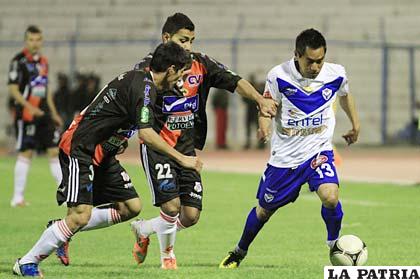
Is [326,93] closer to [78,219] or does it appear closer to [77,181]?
[77,181]

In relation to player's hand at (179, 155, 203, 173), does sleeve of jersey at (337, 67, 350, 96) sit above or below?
above

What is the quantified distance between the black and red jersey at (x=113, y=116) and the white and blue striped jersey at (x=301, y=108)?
56.0 inches

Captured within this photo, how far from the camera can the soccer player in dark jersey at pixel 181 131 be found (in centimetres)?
1022

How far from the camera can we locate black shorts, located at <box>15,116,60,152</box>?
1750 cm

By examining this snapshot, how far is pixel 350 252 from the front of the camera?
9.95m

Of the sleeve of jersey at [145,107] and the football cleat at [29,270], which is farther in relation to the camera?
the football cleat at [29,270]

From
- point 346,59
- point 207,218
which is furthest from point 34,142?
point 346,59

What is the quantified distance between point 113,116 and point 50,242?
1109 mm

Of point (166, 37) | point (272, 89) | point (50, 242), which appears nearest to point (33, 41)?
point (166, 37)

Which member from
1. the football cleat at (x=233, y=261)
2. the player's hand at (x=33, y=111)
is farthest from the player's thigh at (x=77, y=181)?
the player's hand at (x=33, y=111)

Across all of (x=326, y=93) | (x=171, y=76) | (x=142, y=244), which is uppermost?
(x=171, y=76)

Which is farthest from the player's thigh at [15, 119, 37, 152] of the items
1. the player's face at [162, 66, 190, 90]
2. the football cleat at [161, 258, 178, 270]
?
the player's face at [162, 66, 190, 90]

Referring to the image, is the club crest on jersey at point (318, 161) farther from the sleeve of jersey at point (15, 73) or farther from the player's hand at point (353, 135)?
the sleeve of jersey at point (15, 73)

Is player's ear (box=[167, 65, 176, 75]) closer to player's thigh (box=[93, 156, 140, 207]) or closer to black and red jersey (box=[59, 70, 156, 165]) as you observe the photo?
black and red jersey (box=[59, 70, 156, 165])
